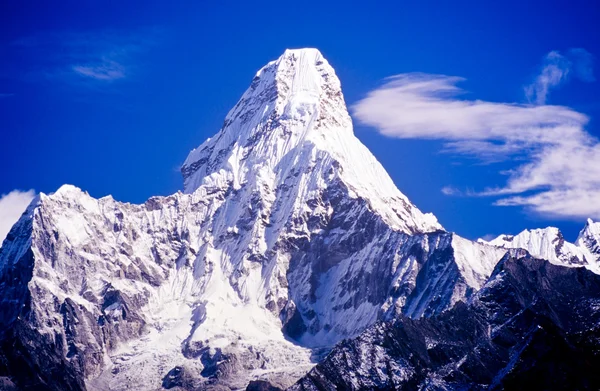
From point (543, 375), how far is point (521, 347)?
10.0m

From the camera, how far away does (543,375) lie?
183m

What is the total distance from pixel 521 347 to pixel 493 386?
630 centimetres

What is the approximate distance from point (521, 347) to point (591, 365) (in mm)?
14915

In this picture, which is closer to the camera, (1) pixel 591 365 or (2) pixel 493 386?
(1) pixel 591 365

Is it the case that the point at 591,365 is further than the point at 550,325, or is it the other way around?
the point at 550,325

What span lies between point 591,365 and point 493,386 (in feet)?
52.4

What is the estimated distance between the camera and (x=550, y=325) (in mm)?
193375

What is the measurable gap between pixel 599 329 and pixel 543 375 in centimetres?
934

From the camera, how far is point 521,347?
193 metres

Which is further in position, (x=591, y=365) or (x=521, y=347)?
(x=521, y=347)

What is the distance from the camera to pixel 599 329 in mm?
185500
